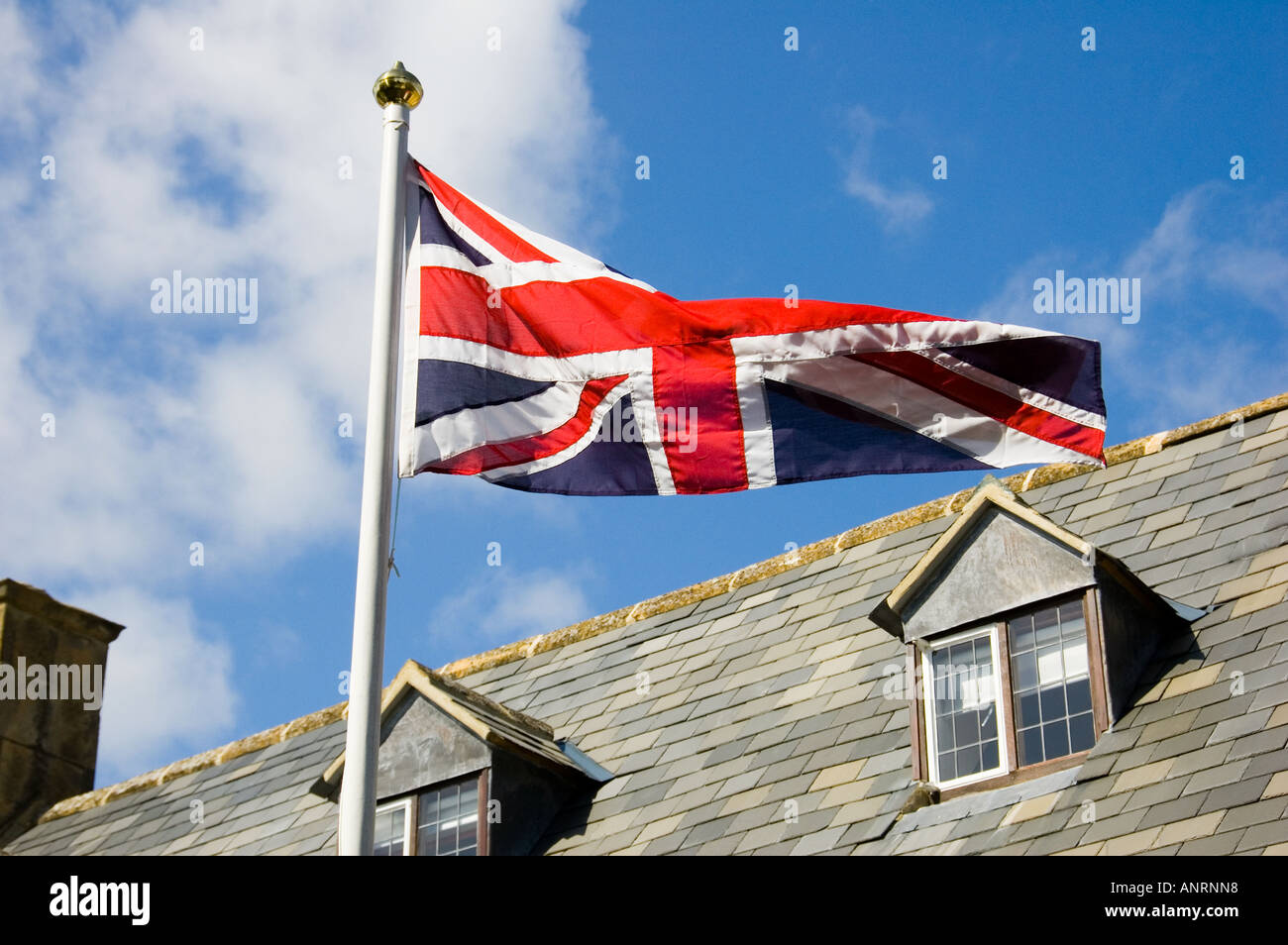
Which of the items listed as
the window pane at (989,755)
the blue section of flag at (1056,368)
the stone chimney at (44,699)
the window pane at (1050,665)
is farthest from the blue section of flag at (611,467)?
the stone chimney at (44,699)

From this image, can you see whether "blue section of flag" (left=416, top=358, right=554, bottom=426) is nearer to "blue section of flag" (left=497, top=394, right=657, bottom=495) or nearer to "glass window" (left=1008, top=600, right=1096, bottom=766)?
"blue section of flag" (left=497, top=394, right=657, bottom=495)

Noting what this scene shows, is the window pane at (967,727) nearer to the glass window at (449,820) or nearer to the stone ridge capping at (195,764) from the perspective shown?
the glass window at (449,820)

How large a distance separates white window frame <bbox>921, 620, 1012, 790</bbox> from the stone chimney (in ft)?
34.2

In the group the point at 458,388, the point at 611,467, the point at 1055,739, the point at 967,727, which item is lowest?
the point at 1055,739

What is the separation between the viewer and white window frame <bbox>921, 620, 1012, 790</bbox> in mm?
11070

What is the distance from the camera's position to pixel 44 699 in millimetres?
18672

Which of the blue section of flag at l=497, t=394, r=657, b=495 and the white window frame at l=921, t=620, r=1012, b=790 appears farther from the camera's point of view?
the white window frame at l=921, t=620, r=1012, b=790

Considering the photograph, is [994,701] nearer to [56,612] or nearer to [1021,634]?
[1021,634]

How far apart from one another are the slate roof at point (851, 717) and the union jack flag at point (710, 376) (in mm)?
1690

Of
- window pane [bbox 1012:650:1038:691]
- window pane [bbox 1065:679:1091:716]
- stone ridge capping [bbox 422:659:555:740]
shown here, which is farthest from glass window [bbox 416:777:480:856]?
window pane [bbox 1065:679:1091:716]

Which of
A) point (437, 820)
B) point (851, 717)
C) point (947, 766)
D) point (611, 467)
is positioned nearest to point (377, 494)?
point (611, 467)

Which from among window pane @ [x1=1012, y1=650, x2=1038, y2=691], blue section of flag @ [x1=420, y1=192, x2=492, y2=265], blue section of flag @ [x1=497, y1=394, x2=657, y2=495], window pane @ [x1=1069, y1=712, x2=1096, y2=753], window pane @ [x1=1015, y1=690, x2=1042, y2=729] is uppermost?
blue section of flag @ [x1=420, y1=192, x2=492, y2=265]

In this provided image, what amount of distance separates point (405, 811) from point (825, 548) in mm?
4011
